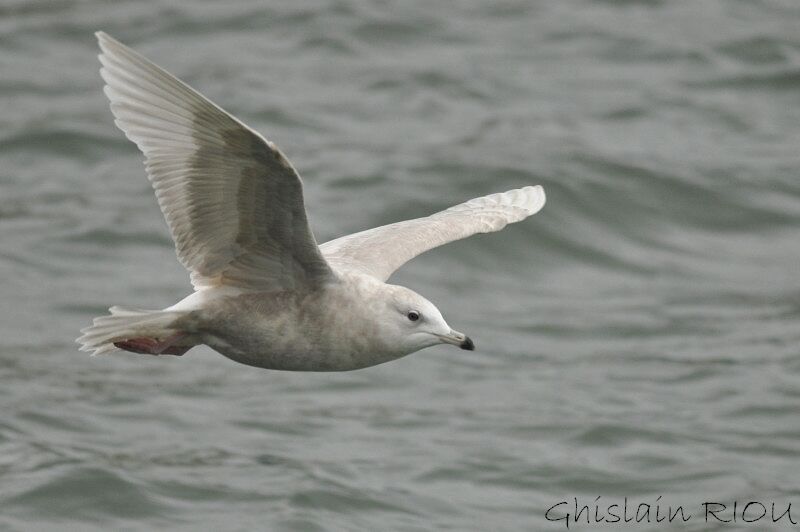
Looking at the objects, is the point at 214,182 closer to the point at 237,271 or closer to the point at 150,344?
the point at 237,271

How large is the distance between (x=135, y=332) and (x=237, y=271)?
0.52 metres

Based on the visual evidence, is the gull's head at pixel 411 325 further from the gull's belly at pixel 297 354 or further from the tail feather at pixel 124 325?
the tail feather at pixel 124 325

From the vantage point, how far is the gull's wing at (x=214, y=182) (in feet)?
22.0

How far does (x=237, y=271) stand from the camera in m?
7.36

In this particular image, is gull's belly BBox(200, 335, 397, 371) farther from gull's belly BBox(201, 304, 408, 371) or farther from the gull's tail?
the gull's tail

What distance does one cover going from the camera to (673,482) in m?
10.6

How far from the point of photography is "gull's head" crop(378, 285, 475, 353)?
23.7 feet

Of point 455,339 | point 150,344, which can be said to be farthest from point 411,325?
point 150,344

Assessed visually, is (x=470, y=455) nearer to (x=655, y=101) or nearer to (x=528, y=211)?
(x=528, y=211)

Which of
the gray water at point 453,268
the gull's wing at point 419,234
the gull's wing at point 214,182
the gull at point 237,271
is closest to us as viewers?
the gull's wing at point 214,182

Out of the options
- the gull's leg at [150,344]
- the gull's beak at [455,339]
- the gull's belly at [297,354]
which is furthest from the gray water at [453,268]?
the gull's beak at [455,339]

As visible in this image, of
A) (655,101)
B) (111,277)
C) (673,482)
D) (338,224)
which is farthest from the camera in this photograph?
(655,101)

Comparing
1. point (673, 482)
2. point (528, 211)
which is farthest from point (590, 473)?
point (528, 211)

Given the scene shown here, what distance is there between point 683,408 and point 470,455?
1.79 meters
